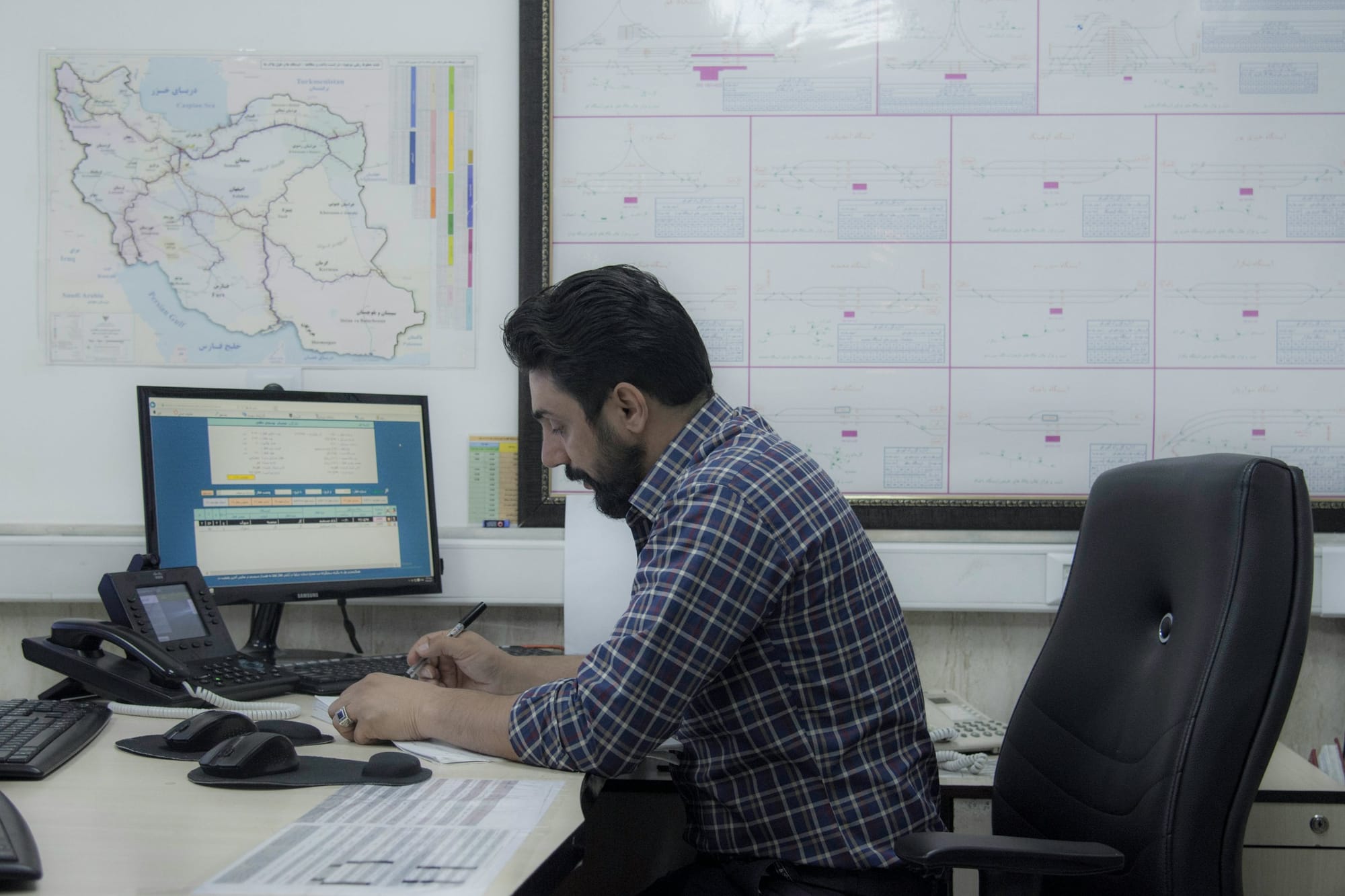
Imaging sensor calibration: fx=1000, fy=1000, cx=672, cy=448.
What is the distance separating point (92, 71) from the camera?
2.00 meters

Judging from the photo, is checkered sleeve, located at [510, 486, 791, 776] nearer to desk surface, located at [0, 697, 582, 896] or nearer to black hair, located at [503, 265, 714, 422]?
desk surface, located at [0, 697, 582, 896]

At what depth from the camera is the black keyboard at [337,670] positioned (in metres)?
1.49

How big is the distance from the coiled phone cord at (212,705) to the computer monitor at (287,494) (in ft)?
1.05

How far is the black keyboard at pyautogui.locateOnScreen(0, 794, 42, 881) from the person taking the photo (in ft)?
2.35

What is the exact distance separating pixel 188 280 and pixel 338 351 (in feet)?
1.09

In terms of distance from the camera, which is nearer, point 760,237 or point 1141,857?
point 1141,857

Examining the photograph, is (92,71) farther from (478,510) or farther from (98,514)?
(478,510)

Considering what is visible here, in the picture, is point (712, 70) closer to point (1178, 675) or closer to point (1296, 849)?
point (1178, 675)

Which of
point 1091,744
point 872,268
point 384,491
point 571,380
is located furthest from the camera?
point 872,268

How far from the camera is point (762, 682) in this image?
3.74 feet

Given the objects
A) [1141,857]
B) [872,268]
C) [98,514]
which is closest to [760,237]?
[872,268]

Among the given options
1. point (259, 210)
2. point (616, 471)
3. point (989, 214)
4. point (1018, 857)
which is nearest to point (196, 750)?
point (616, 471)

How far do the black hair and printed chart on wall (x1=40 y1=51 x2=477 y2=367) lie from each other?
745 millimetres

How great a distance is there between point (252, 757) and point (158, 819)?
0.12m
